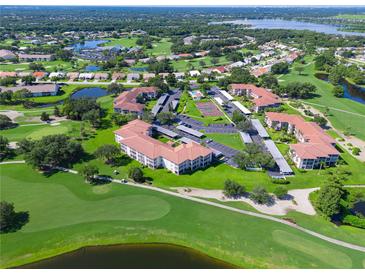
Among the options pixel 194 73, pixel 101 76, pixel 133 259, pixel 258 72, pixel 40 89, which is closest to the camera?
pixel 133 259

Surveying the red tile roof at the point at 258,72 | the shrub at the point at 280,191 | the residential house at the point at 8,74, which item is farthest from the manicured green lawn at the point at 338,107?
the residential house at the point at 8,74

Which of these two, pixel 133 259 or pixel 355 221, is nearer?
pixel 133 259

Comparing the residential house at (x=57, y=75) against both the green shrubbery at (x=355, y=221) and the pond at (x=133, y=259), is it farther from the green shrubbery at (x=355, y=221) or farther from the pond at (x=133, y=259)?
the green shrubbery at (x=355, y=221)

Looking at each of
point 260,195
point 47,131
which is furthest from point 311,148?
point 47,131

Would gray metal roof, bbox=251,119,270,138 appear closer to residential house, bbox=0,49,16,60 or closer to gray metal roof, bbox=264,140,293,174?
gray metal roof, bbox=264,140,293,174

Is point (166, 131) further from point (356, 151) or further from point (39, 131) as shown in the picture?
point (356, 151)

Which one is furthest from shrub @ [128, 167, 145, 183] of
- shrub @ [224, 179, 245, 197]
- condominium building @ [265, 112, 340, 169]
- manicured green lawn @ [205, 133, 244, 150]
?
condominium building @ [265, 112, 340, 169]
